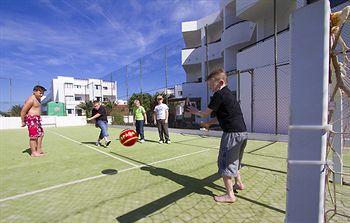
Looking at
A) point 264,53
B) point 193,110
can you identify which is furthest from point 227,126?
point 264,53

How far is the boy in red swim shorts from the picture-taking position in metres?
6.52

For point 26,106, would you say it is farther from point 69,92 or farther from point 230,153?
point 69,92

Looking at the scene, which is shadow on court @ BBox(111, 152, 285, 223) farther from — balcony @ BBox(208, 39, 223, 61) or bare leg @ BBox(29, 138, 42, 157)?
balcony @ BBox(208, 39, 223, 61)

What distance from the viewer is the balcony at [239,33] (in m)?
18.0

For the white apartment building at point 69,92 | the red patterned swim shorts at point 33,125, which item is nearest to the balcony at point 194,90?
the red patterned swim shorts at point 33,125

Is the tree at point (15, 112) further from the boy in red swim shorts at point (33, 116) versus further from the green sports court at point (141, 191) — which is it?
the green sports court at point (141, 191)

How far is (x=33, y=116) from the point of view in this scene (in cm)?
661

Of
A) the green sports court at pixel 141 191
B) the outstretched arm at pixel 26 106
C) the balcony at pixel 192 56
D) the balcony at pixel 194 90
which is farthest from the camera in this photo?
the balcony at pixel 192 56

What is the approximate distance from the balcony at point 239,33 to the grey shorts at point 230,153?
16654 millimetres

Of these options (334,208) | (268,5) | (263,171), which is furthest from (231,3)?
(334,208)

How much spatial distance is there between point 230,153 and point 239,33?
17.5 metres

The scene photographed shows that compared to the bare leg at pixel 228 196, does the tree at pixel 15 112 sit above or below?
above

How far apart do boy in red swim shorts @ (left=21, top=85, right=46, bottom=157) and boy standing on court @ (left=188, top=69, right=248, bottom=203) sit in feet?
17.9

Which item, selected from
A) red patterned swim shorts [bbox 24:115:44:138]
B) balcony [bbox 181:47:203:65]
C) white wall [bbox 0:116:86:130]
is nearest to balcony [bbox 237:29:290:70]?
red patterned swim shorts [bbox 24:115:44:138]
